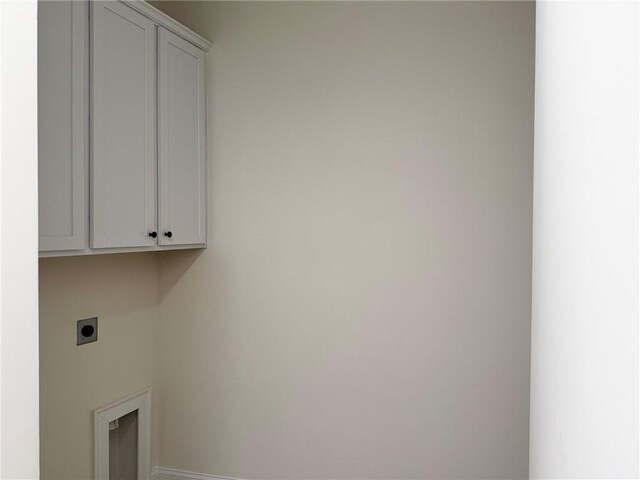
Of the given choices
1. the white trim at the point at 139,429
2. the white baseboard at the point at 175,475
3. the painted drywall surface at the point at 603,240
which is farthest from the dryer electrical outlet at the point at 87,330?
the painted drywall surface at the point at 603,240

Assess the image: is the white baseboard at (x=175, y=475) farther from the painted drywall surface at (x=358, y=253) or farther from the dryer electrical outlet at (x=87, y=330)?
the dryer electrical outlet at (x=87, y=330)

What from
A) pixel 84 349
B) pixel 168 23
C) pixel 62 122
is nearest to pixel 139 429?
pixel 84 349

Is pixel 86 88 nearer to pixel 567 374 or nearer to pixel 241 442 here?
pixel 241 442

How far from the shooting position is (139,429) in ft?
8.34

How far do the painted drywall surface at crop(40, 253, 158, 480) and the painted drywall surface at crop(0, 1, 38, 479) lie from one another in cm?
129

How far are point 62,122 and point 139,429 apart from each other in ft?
4.95

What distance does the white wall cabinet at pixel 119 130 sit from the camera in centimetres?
171

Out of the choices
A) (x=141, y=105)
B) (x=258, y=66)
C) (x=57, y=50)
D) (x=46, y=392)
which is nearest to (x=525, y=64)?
(x=258, y=66)

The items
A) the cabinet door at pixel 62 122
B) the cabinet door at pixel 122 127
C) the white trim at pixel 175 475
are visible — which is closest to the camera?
the cabinet door at pixel 62 122

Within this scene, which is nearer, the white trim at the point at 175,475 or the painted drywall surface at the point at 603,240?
the painted drywall surface at the point at 603,240

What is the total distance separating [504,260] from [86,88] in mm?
1708

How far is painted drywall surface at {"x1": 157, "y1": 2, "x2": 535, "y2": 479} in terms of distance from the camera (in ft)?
7.30

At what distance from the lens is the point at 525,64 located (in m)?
2.18

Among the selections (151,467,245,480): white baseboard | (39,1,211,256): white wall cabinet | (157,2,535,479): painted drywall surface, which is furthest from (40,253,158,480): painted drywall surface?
(151,467,245,480): white baseboard
